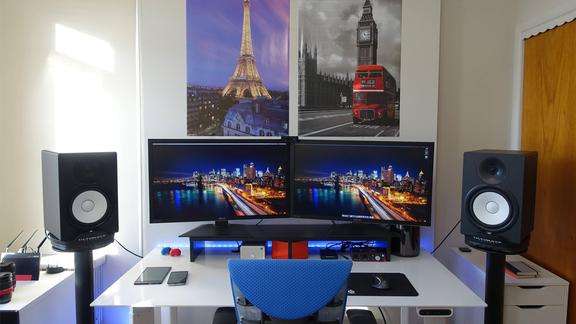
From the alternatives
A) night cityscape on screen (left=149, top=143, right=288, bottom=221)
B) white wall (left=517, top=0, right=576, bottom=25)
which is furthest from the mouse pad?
white wall (left=517, top=0, right=576, bottom=25)

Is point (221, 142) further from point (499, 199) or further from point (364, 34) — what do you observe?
point (499, 199)

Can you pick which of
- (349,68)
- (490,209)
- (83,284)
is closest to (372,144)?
(349,68)

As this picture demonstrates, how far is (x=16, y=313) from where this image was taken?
A: 5.55ft

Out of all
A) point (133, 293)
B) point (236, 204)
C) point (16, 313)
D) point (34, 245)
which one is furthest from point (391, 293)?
point (34, 245)

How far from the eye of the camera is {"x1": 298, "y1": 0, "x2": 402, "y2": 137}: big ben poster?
91.9 inches

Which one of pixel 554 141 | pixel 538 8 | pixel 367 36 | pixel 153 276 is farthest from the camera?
pixel 367 36

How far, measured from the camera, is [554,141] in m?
2.06

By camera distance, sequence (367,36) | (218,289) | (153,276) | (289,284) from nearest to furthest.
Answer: (289,284)
(218,289)
(153,276)
(367,36)

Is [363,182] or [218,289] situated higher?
[363,182]

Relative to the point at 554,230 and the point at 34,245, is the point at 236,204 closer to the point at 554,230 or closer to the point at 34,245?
the point at 34,245

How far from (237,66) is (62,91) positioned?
1031 millimetres

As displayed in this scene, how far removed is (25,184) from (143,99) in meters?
0.88

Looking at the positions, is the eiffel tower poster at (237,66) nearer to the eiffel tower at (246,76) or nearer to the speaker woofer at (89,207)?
the eiffel tower at (246,76)

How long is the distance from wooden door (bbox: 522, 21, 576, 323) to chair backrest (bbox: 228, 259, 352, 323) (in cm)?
137
